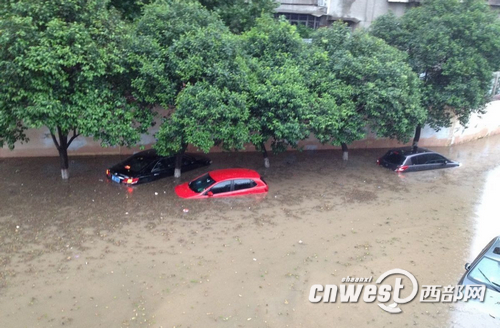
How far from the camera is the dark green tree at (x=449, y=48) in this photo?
16328 mm

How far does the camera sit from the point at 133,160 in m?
14.5

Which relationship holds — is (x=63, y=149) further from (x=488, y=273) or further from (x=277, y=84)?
(x=488, y=273)

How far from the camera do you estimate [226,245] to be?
34.2 feet

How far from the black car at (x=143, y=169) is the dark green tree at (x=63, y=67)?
5.82ft

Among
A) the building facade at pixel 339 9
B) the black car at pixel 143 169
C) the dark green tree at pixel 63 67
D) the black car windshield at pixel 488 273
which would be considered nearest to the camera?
the black car windshield at pixel 488 273

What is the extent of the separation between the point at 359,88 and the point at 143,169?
8173 millimetres

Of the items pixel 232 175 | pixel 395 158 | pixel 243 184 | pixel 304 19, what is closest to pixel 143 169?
pixel 232 175

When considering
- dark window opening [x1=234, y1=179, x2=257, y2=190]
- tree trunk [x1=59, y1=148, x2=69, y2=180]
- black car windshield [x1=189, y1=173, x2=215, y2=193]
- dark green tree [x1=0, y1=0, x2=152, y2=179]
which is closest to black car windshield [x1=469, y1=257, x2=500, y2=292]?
dark window opening [x1=234, y1=179, x2=257, y2=190]

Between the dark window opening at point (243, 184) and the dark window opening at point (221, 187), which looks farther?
the dark window opening at point (243, 184)

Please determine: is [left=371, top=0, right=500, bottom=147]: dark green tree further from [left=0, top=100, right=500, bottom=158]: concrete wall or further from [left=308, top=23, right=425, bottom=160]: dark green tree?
[left=0, top=100, right=500, bottom=158]: concrete wall

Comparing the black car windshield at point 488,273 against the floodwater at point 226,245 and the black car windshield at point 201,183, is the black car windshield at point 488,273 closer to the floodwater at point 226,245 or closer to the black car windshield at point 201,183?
the floodwater at point 226,245

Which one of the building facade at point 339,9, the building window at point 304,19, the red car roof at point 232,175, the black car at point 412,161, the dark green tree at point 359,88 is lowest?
A: the black car at point 412,161

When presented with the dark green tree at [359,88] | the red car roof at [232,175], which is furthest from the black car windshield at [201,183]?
the dark green tree at [359,88]

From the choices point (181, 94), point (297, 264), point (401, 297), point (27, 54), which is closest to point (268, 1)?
point (181, 94)
